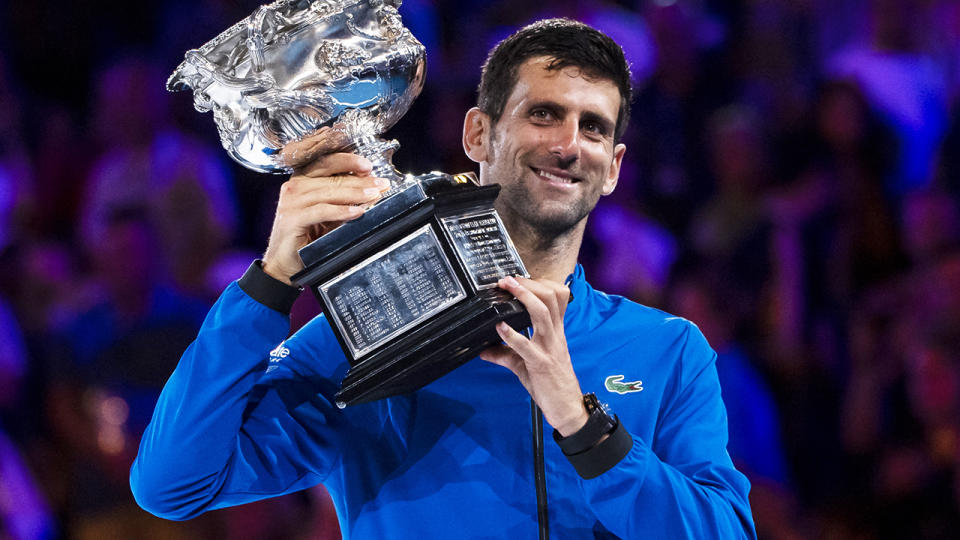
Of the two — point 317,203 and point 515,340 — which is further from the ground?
point 317,203

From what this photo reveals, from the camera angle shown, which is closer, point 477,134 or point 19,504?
point 477,134

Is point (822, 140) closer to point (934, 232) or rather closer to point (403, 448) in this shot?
point (934, 232)

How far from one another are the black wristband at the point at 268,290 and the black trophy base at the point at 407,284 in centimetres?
4

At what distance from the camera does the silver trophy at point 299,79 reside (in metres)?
1.64

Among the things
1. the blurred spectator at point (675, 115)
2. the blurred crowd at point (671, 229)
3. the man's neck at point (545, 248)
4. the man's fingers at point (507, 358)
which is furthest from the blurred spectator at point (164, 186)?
the man's fingers at point (507, 358)

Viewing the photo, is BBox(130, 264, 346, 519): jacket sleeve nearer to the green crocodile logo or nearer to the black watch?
the black watch

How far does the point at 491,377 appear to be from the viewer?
186 centimetres

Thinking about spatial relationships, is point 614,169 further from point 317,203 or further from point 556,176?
point 317,203

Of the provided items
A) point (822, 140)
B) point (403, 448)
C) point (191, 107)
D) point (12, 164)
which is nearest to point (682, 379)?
point (403, 448)

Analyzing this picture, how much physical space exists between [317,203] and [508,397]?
0.52m

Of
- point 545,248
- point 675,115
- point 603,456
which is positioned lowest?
point 675,115

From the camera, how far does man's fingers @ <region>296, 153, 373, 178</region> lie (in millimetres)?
1649

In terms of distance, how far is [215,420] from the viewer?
159 cm

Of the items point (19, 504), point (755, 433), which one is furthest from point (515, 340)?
point (19, 504)
